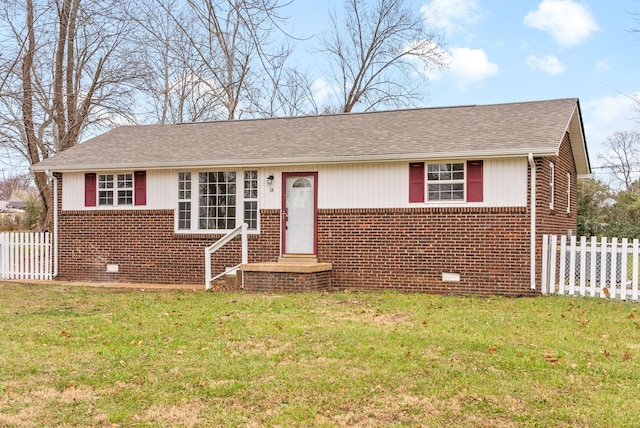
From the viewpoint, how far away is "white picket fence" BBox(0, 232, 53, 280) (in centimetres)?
1698

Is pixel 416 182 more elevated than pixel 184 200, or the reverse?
pixel 416 182

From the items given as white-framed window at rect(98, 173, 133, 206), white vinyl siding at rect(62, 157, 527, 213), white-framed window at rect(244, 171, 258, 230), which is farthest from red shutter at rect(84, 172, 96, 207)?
white-framed window at rect(244, 171, 258, 230)

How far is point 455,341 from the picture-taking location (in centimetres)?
784

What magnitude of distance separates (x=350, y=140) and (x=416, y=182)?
2180mm

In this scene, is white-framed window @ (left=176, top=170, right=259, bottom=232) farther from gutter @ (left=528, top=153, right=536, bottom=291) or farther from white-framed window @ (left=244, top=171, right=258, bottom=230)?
gutter @ (left=528, top=153, right=536, bottom=291)

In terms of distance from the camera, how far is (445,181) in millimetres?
13531

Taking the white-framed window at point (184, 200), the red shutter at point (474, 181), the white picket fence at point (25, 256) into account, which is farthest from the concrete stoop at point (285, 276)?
the white picket fence at point (25, 256)

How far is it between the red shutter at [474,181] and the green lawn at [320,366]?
122 inches

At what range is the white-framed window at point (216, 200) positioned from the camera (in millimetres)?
15414

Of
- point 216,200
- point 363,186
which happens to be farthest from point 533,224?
point 216,200

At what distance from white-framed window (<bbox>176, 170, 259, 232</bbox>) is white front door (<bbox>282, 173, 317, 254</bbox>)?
31.7 inches

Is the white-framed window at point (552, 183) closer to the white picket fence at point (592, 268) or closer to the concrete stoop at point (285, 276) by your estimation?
the white picket fence at point (592, 268)

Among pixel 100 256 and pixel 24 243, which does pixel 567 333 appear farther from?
pixel 24 243

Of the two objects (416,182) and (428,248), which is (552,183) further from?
(428,248)
